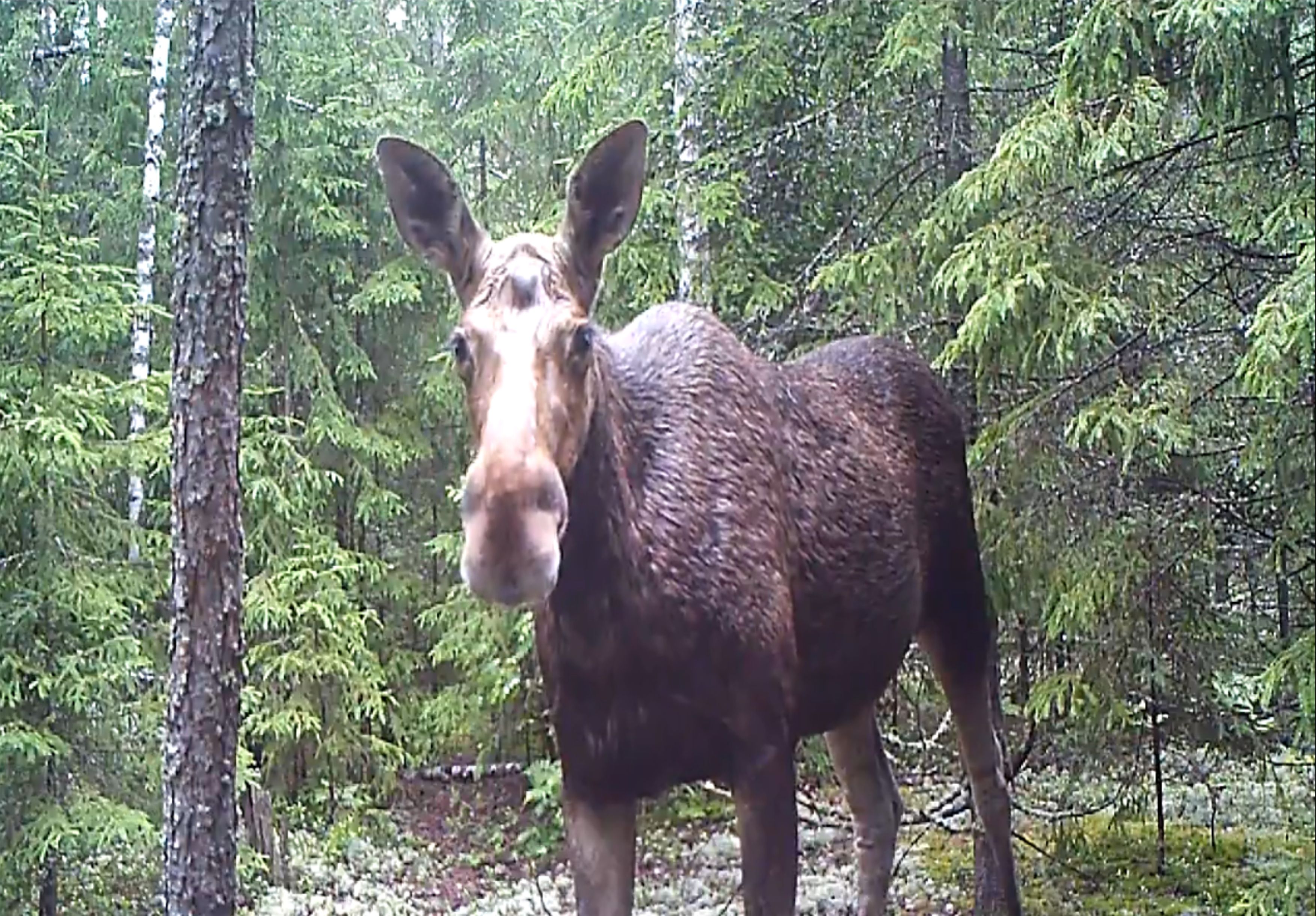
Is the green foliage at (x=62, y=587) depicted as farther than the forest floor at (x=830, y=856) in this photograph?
No

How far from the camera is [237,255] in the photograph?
4.86 metres

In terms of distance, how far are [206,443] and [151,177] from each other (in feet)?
20.8

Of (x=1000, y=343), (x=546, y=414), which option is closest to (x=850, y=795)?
(x=1000, y=343)

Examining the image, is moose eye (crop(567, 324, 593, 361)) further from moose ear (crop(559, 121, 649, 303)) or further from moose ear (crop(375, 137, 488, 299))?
moose ear (crop(375, 137, 488, 299))

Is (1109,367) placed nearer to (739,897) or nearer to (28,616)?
(739,897)

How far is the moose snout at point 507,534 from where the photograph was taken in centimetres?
278

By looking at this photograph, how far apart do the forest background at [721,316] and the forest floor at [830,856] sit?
0.34m

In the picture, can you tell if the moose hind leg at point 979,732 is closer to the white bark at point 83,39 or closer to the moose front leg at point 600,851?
the moose front leg at point 600,851

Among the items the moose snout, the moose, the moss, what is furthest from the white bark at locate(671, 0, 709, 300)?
the moose snout

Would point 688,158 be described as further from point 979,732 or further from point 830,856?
point 830,856

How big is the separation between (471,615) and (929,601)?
5210 mm

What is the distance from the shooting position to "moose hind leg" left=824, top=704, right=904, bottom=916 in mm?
5301

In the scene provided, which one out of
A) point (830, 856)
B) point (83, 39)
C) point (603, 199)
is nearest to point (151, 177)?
point (83, 39)

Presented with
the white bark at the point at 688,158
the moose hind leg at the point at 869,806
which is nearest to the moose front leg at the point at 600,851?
the moose hind leg at the point at 869,806
